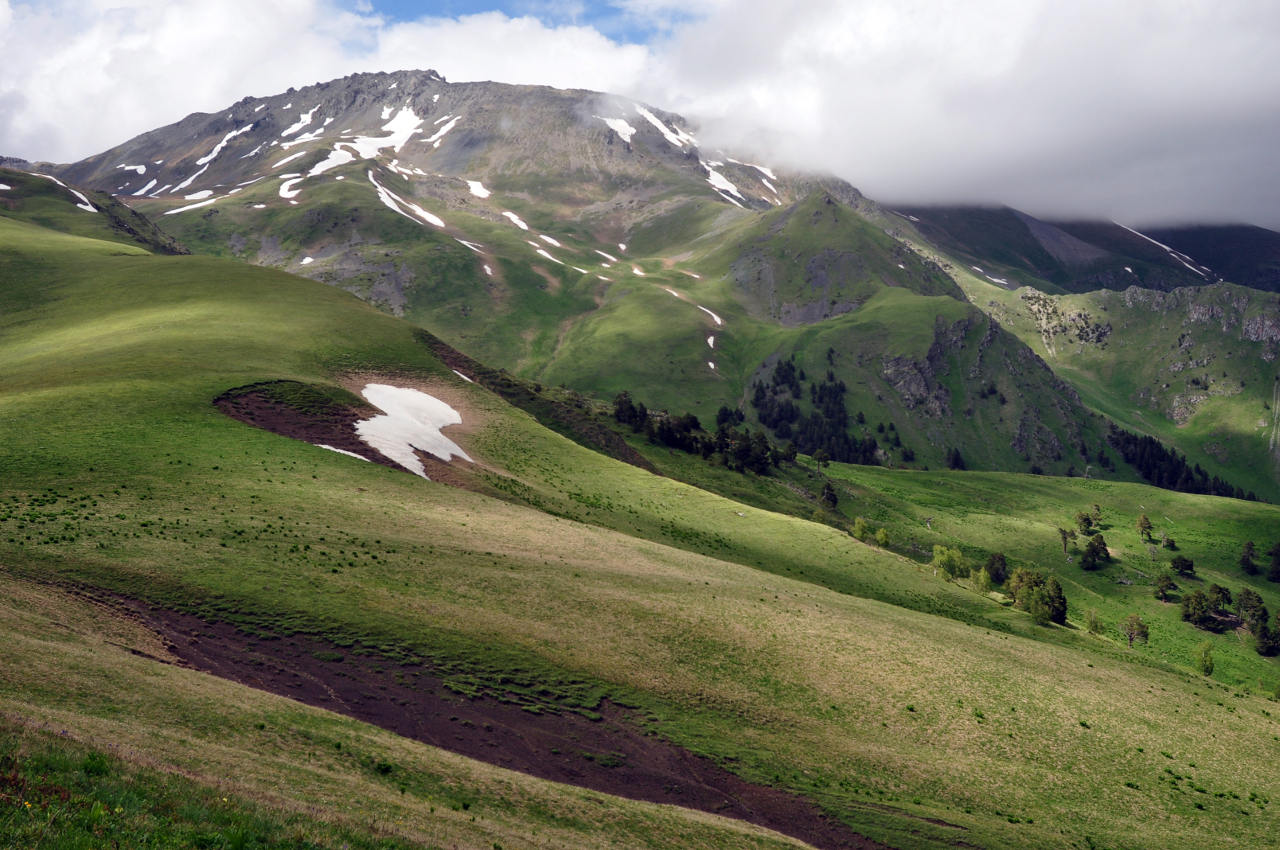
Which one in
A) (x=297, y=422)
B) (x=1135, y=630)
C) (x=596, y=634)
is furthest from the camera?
(x=1135, y=630)

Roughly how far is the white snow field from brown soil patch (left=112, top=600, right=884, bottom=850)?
30.3m

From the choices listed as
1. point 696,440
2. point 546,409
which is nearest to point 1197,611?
point 696,440

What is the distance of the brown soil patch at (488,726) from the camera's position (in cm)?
3162

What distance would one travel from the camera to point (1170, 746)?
150ft

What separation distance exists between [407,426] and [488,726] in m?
44.6

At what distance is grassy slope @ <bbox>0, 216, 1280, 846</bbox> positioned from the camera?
116 feet

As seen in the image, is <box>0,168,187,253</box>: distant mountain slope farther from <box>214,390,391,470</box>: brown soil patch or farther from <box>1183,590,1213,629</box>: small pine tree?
<box>1183,590,1213,629</box>: small pine tree

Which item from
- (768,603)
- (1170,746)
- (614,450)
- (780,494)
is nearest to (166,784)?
(768,603)

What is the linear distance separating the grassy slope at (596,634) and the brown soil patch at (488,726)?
159cm

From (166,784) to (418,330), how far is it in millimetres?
95752

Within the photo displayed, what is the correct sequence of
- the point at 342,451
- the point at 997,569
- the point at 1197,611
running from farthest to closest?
the point at 997,569
the point at 1197,611
the point at 342,451

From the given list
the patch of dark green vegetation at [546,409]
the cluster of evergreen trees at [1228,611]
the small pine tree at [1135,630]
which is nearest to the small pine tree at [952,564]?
Answer: the small pine tree at [1135,630]

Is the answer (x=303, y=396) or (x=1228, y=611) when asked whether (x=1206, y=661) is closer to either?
(x=1228, y=611)

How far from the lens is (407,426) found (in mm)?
73000
